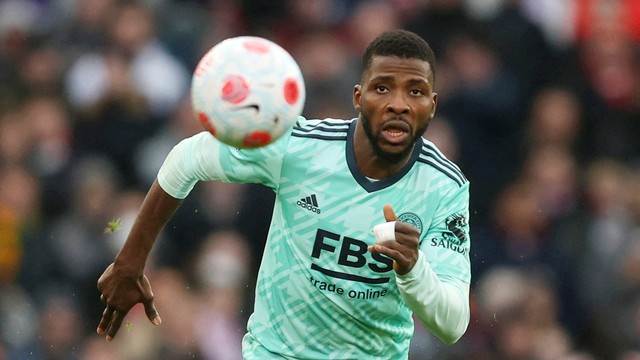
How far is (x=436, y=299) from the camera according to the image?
6422 mm

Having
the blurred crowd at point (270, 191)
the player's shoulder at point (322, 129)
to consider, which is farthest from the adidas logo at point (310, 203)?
the blurred crowd at point (270, 191)

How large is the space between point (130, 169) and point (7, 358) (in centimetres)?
209

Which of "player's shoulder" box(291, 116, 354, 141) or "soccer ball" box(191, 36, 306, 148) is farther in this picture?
"player's shoulder" box(291, 116, 354, 141)

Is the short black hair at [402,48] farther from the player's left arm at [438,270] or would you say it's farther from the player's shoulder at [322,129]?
the player's left arm at [438,270]

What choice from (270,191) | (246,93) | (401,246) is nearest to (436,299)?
(401,246)

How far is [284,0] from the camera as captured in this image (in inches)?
567

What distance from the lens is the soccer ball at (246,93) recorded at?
6281 mm

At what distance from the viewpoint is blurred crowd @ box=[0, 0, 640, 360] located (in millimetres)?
11430

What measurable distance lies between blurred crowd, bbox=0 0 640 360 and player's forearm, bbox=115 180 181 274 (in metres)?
3.95

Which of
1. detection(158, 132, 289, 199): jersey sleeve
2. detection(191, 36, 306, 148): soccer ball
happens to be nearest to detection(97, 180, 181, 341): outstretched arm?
detection(158, 132, 289, 199): jersey sleeve

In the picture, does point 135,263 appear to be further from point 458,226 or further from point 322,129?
point 458,226

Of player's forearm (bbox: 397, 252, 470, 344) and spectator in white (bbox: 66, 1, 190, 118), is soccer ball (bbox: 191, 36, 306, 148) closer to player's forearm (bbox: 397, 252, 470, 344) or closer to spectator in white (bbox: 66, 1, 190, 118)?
player's forearm (bbox: 397, 252, 470, 344)

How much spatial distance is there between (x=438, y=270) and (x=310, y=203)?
75 cm

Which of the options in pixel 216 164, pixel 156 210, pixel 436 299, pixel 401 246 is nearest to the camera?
pixel 401 246
